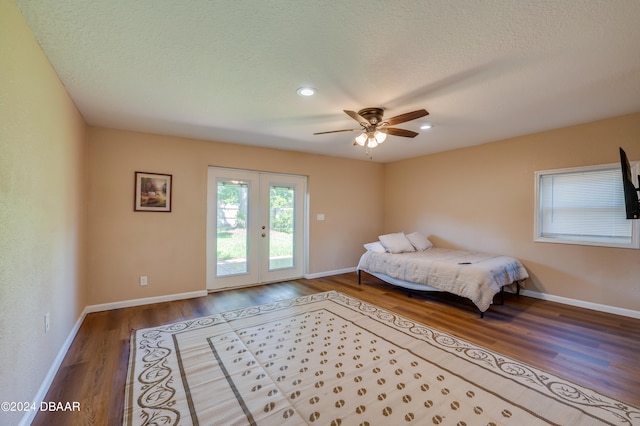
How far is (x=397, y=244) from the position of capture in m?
4.86

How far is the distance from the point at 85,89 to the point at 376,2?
2.73m

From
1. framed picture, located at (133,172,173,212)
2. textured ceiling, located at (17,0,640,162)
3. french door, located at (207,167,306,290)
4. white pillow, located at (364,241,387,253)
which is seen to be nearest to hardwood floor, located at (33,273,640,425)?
french door, located at (207,167,306,290)

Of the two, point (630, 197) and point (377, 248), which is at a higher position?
point (630, 197)

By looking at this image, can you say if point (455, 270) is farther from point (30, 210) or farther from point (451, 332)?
point (30, 210)

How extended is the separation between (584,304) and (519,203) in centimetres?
157

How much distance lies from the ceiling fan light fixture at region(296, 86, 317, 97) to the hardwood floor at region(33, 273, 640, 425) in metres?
2.84

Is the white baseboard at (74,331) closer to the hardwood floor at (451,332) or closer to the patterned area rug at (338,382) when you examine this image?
the hardwood floor at (451,332)

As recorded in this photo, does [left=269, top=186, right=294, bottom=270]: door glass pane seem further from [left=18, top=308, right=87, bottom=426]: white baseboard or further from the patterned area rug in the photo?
[left=18, top=308, right=87, bottom=426]: white baseboard

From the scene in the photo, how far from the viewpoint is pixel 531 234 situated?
4.18 metres

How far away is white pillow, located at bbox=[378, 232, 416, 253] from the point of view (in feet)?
15.7

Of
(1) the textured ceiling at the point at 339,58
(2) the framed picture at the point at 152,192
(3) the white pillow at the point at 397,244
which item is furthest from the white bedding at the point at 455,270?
(2) the framed picture at the point at 152,192

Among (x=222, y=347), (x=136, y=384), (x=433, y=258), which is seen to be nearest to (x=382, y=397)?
(x=222, y=347)

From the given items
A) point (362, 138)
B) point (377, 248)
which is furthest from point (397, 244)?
point (362, 138)

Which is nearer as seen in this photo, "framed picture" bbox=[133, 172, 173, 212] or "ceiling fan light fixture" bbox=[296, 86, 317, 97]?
"ceiling fan light fixture" bbox=[296, 86, 317, 97]
